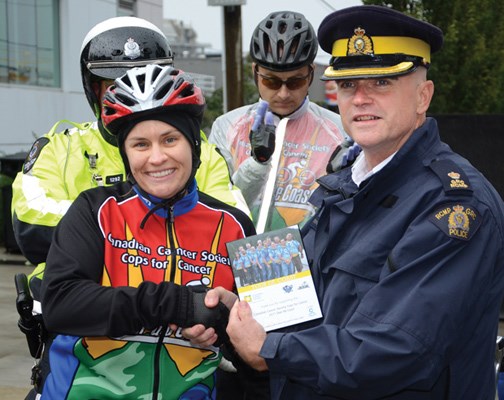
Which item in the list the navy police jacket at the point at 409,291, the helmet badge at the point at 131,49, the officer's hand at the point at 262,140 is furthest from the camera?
the officer's hand at the point at 262,140

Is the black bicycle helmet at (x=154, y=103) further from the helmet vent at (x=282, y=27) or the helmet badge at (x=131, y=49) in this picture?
the helmet vent at (x=282, y=27)

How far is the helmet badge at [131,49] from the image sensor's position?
346cm

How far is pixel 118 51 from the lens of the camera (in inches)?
136

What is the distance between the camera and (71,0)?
19.4 metres

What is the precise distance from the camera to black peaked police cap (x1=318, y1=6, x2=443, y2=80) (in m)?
2.56

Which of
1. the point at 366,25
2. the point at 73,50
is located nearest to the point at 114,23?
the point at 366,25

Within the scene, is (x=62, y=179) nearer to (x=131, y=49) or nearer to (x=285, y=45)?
(x=131, y=49)

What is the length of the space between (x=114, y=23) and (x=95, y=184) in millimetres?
745

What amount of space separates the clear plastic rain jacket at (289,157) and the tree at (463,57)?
7.86m

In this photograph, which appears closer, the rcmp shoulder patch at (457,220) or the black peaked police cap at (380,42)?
the rcmp shoulder patch at (457,220)

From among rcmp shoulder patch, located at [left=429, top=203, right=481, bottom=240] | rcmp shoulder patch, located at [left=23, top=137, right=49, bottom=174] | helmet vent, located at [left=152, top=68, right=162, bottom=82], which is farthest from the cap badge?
rcmp shoulder patch, located at [left=23, top=137, right=49, bottom=174]

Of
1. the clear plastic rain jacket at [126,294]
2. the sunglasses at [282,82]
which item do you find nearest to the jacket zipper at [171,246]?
the clear plastic rain jacket at [126,294]

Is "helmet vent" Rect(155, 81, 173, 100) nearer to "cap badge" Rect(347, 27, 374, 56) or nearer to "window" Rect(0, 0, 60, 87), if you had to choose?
"cap badge" Rect(347, 27, 374, 56)

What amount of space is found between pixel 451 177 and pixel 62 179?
5.29 ft
